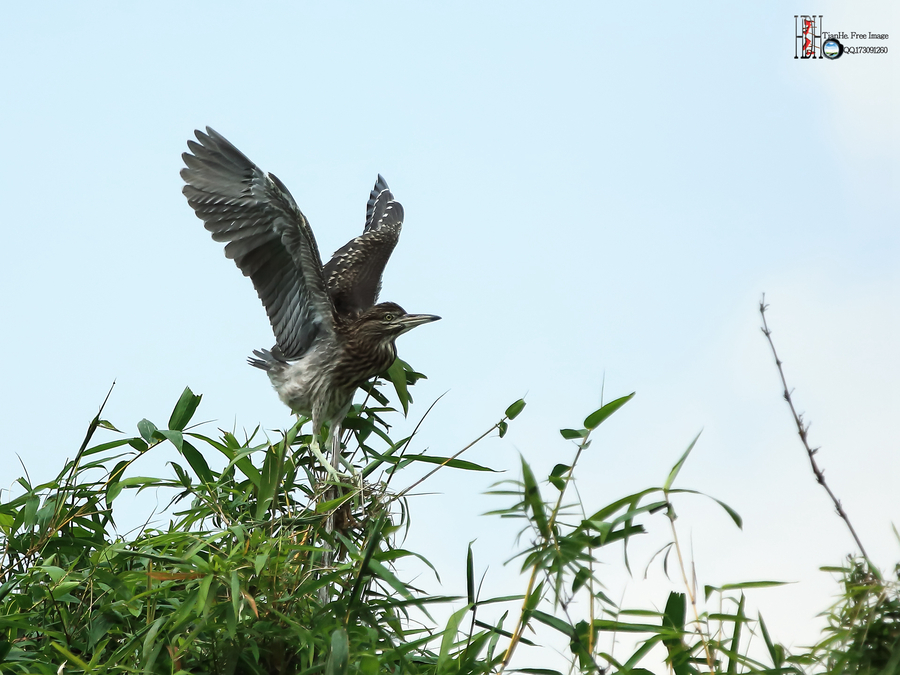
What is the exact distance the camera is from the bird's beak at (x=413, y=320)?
473cm

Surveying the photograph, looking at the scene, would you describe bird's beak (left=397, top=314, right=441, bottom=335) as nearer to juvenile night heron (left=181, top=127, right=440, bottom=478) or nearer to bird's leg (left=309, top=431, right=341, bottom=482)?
juvenile night heron (left=181, top=127, right=440, bottom=478)

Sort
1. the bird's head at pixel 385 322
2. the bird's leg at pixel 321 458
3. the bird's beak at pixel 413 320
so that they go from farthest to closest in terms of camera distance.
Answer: the bird's beak at pixel 413 320 → the bird's head at pixel 385 322 → the bird's leg at pixel 321 458

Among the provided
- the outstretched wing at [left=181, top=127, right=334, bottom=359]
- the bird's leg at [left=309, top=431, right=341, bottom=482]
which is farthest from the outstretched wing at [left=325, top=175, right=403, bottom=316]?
the bird's leg at [left=309, top=431, right=341, bottom=482]

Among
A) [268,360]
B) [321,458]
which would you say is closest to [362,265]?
[268,360]

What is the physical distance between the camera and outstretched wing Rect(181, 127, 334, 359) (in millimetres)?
4430

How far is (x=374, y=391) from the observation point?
4.54 m

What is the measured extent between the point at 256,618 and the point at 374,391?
2069 mm

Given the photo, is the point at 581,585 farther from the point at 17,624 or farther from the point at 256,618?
the point at 17,624

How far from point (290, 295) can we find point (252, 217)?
44cm

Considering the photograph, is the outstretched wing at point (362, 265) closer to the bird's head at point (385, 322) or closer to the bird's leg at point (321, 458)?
the bird's head at point (385, 322)

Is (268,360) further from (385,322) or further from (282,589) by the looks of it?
(282,589)

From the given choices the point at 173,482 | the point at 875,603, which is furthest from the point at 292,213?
the point at 875,603

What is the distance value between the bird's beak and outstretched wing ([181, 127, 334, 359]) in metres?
0.41

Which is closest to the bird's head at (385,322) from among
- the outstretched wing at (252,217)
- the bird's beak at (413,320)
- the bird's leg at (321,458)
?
the bird's beak at (413,320)
